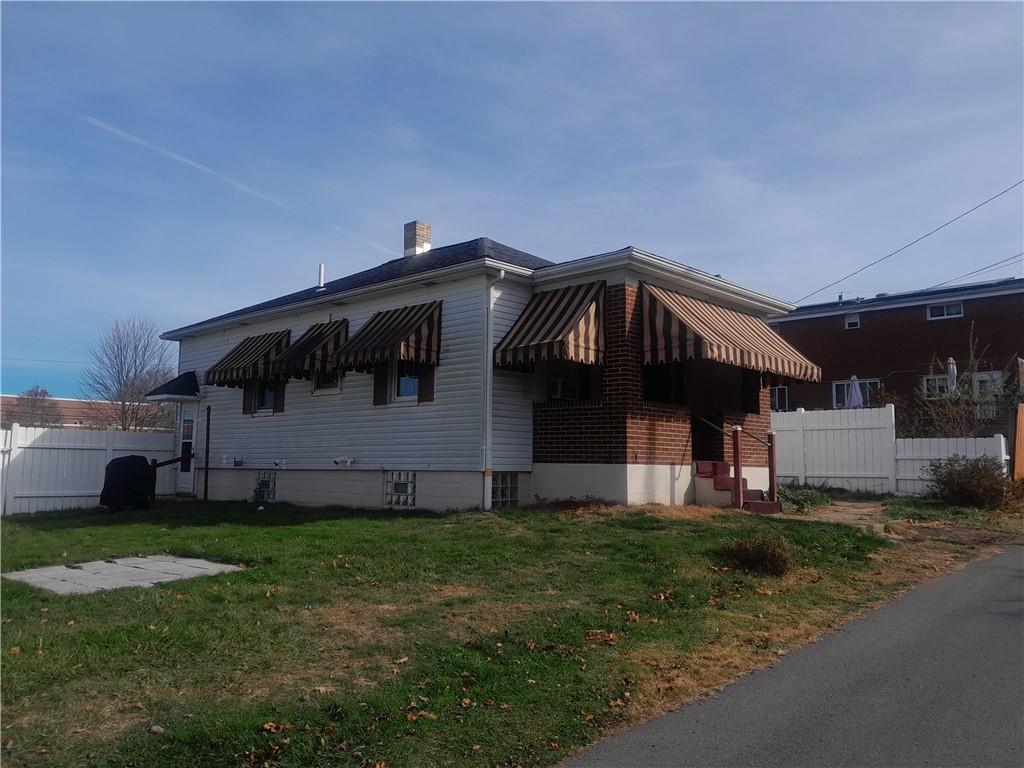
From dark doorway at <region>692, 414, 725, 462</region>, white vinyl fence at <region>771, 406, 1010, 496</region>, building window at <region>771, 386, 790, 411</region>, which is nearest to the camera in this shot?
dark doorway at <region>692, 414, 725, 462</region>

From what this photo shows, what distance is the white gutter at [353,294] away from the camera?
14.0 metres

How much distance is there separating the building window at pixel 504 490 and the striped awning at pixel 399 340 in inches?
93.1

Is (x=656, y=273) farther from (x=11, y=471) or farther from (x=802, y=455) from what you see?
(x=11, y=471)

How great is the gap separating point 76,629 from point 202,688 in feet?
6.11

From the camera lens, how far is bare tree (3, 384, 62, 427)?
58.0m

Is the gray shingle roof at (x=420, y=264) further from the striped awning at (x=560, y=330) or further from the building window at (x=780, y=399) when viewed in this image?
the building window at (x=780, y=399)

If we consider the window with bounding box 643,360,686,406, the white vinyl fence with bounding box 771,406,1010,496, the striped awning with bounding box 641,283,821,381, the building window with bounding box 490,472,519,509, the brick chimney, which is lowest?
the building window with bounding box 490,472,519,509

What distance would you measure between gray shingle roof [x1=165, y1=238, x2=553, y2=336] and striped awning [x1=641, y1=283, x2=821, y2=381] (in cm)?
266

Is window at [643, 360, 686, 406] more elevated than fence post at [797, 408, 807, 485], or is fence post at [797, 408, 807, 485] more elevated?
window at [643, 360, 686, 406]

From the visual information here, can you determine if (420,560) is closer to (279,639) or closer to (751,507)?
(279,639)

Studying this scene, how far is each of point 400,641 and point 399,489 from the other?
930cm

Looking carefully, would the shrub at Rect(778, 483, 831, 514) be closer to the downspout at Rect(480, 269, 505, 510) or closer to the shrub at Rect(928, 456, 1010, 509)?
the shrub at Rect(928, 456, 1010, 509)

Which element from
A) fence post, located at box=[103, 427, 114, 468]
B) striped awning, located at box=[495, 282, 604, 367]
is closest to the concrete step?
striped awning, located at box=[495, 282, 604, 367]

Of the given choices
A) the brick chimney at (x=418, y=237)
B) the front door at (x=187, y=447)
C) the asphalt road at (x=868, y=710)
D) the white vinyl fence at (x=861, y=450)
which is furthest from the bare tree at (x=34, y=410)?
the asphalt road at (x=868, y=710)
